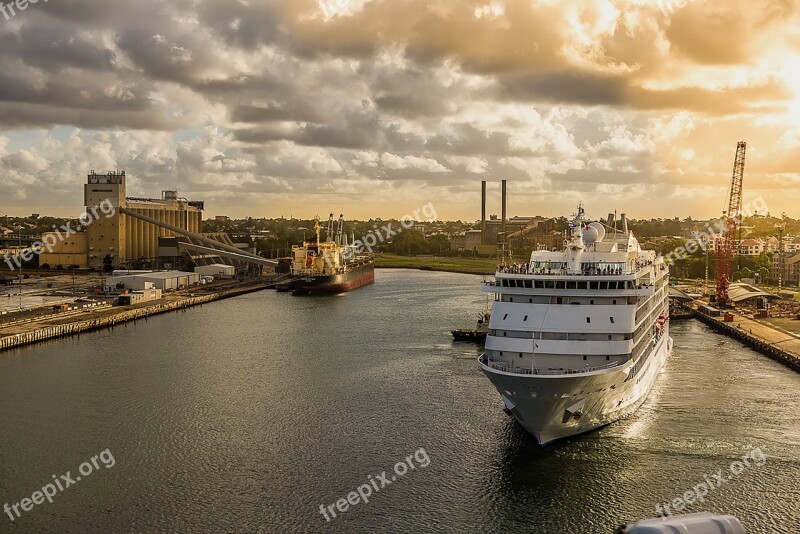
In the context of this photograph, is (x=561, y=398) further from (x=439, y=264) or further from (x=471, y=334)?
(x=439, y=264)

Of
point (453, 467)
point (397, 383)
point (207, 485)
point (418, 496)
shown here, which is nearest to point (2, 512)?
point (207, 485)

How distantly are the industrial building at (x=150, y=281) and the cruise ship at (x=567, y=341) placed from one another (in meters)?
57.9

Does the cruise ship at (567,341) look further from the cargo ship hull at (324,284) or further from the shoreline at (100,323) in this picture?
the cargo ship hull at (324,284)

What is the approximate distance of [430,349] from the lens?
49375mm

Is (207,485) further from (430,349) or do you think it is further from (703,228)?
(703,228)

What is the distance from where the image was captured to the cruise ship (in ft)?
88.2

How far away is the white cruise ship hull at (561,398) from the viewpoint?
26188 mm

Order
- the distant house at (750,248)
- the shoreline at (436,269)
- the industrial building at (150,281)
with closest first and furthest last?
the industrial building at (150,281) < the distant house at (750,248) < the shoreline at (436,269)
